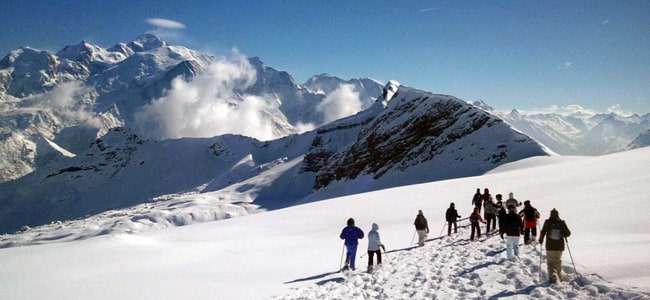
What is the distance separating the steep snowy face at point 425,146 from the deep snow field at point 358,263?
3614cm

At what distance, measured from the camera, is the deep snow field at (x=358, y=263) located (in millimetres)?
10656

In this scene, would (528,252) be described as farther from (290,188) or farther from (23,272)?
(290,188)

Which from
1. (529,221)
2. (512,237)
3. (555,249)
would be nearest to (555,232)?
(555,249)

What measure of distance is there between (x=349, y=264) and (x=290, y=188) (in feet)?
514

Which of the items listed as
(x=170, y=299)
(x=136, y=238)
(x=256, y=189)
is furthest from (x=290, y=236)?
(x=256, y=189)

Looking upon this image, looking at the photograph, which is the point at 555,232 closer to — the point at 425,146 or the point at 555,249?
the point at 555,249

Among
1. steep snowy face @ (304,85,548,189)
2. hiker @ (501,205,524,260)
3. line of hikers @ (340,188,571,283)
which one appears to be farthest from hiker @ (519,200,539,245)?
steep snowy face @ (304,85,548,189)

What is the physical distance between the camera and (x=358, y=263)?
53.1ft

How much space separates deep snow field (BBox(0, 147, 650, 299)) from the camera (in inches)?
420

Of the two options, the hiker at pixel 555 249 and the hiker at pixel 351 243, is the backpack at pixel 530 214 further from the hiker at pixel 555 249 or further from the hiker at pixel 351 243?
the hiker at pixel 351 243

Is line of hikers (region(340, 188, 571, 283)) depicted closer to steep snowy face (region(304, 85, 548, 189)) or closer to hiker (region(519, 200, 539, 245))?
hiker (region(519, 200, 539, 245))

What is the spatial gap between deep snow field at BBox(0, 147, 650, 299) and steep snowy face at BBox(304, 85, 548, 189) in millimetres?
36139

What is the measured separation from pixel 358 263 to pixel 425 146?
208 feet

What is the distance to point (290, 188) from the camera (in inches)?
6683
